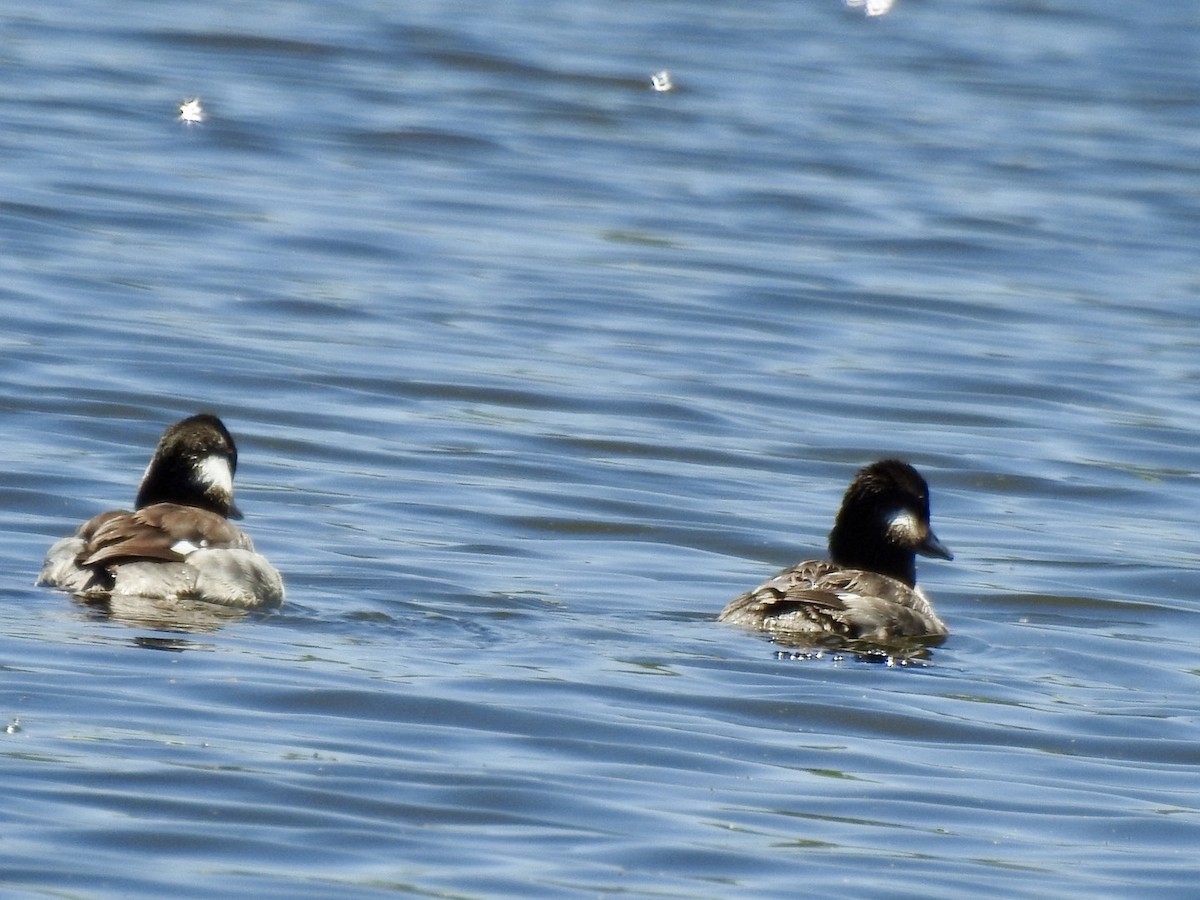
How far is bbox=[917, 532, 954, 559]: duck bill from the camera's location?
11383mm

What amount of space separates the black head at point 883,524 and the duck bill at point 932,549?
0.18ft

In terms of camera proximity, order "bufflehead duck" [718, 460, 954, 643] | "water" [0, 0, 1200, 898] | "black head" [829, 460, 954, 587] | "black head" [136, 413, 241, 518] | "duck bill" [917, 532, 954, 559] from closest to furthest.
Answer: "water" [0, 0, 1200, 898], "bufflehead duck" [718, 460, 954, 643], "black head" [136, 413, 241, 518], "black head" [829, 460, 954, 587], "duck bill" [917, 532, 954, 559]

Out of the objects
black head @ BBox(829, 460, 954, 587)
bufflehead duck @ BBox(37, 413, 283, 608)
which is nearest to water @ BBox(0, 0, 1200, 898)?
bufflehead duck @ BBox(37, 413, 283, 608)

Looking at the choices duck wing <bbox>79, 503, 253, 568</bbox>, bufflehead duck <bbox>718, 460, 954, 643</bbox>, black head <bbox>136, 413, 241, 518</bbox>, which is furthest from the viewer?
black head <bbox>136, 413, 241, 518</bbox>

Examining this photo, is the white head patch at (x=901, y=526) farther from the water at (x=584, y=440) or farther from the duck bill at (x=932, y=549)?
the water at (x=584, y=440)

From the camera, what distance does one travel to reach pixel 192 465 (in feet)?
35.4

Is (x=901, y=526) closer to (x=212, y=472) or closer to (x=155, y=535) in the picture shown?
(x=212, y=472)

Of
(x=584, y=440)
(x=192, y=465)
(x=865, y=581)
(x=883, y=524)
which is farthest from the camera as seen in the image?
(x=584, y=440)

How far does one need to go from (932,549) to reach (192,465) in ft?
10.6

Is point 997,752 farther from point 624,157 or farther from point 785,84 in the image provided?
point 785,84

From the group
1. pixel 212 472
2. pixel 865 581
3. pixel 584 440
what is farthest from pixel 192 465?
pixel 584 440

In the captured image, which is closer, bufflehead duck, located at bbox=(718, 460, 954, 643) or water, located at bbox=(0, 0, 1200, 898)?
water, located at bbox=(0, 0, 1200, 898)

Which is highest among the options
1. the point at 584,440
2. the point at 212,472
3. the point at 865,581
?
the point at 212,472

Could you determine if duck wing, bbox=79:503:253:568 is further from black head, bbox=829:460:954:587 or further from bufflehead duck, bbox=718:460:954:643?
black head, bbox=829:460:954:587
